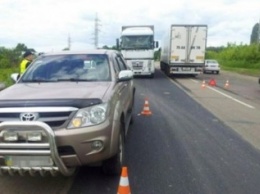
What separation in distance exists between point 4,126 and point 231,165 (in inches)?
135

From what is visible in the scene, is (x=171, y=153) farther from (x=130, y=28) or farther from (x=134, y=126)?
(x=130, y=28)

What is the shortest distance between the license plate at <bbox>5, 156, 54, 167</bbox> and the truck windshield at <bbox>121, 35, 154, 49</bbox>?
65.4ft

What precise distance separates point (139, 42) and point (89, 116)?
778 inches

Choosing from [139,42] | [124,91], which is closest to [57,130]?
[124,91]

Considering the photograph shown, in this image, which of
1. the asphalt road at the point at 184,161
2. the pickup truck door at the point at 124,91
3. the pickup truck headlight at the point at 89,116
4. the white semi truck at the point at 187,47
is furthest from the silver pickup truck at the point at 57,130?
the white semi truck at the point at 187,47

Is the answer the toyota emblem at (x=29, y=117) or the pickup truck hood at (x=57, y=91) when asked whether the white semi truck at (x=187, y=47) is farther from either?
the toyota emblem at (x=29, y=117)

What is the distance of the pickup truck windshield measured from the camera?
530 centimetres

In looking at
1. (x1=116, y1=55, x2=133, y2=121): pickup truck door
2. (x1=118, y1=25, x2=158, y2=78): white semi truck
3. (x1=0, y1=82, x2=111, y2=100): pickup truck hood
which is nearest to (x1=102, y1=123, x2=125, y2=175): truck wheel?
(x1=0, y1=82, x2=111, y2=100): pickup truck hood

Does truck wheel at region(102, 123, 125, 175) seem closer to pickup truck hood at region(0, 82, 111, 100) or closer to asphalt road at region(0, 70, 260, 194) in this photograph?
asphalt road at region(0, 70, 260, 194)

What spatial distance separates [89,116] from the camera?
396 centimetres

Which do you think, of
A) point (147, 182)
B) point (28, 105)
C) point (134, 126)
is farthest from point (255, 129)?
point (28, 105)

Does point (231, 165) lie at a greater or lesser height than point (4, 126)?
lesser

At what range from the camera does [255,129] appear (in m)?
7.90

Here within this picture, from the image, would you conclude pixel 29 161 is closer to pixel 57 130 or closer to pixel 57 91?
pixel 57 130
